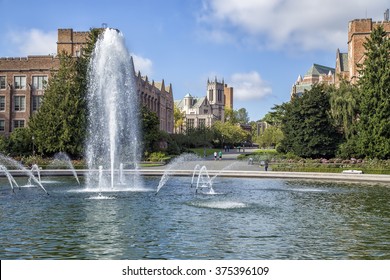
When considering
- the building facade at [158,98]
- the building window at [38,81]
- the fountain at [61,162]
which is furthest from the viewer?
the building facade at [158,98]

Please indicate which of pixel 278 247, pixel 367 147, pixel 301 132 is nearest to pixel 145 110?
pixel 301 132

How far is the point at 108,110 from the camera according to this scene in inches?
1503

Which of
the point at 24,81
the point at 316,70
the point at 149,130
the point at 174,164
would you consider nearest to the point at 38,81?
the point at 24,81

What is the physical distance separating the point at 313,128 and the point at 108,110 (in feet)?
75.8

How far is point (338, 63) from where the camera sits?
7844 centimetres

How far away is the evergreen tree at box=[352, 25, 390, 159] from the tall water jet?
23100 mm

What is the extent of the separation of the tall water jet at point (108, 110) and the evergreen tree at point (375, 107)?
23100 mm

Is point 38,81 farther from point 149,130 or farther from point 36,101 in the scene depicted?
point 149,130

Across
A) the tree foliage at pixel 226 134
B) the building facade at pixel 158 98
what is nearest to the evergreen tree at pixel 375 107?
the building facade at pixel 158 98

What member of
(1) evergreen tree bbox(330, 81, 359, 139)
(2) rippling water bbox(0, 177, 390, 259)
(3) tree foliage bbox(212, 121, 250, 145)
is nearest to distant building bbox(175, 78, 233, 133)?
(3) tree foliage bbox(212, 121, 250, 145)

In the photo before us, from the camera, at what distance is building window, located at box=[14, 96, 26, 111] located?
59406 mm

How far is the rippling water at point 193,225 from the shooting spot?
10.9 metres

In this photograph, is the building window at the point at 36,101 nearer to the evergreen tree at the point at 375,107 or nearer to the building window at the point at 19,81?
the building window at the point at 19,81

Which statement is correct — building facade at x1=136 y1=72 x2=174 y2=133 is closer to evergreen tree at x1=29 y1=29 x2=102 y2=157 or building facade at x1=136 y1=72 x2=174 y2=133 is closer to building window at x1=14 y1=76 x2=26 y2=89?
A: building window at x1=14 y1=76 x2=26 y2=89
